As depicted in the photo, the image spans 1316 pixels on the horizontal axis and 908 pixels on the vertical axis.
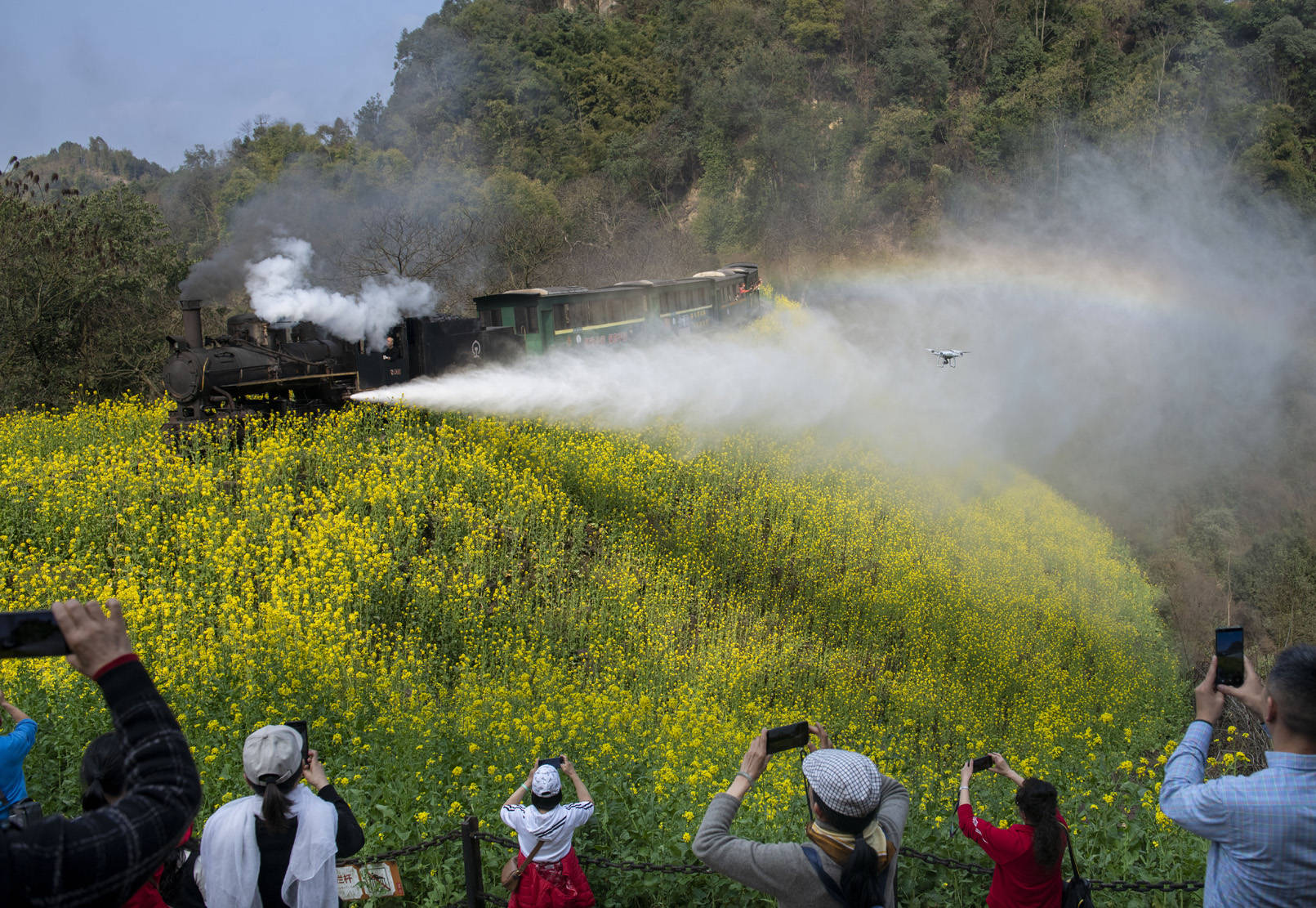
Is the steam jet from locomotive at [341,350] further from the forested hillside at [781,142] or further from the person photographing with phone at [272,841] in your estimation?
the person photographing with phone at [272,841]

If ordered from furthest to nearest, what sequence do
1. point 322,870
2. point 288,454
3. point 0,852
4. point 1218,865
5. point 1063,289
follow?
point 1063,289 → point 288,454 → point 322,870 → point 1218,865 → point 0,852

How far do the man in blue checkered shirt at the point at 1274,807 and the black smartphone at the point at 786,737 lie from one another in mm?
1098

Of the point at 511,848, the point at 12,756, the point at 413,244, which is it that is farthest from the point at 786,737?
the point at 413,244

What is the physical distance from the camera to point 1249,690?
277 centimetres

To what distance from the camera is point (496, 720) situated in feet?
22.1

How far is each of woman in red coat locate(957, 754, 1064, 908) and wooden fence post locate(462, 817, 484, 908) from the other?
2.24 meters

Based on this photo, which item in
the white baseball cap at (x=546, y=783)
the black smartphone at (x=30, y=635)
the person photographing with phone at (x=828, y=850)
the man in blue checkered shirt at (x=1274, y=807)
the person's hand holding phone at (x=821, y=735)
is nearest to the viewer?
the black smartphone at (x=30, y=635)

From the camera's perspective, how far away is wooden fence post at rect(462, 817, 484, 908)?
4.24 metres

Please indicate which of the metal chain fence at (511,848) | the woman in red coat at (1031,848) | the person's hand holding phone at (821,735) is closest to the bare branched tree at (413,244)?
the metal chain fence at (511,848)

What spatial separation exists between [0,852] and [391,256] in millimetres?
26096

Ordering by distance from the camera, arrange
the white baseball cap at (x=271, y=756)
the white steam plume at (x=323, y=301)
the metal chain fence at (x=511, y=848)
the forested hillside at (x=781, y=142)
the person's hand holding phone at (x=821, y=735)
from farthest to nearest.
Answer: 1. the forested hillside at (x=781, y=142)
2. the white steam plume at (x=323, y=301)
3. the metal chain fence at (x=511, y=848)
4. the person's hand holding phone at (x=821, y=735)
5. the white baseball cap at (x=271, y=756)

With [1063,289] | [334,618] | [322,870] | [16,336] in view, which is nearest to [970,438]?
[1063,289]

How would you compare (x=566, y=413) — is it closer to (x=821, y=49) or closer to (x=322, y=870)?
(x=322, y=870)

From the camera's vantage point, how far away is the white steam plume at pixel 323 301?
15.4 m
